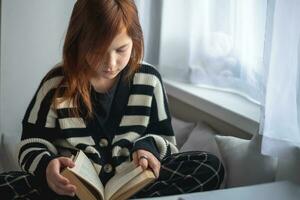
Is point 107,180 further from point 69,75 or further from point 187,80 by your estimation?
point 187,80

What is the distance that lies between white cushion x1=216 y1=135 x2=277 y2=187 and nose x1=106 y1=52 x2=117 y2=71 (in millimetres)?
407

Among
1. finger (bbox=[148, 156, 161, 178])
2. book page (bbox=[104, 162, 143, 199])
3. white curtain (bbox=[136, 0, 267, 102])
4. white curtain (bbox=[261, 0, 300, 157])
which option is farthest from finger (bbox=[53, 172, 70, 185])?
white curtain (bbox=[136, 0, 267, 102])

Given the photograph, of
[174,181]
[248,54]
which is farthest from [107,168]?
[248,54]

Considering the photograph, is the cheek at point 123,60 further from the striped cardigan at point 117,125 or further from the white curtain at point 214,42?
the white curtain at point 214,42

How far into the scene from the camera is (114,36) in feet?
4.30

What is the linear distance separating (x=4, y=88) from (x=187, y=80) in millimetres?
638

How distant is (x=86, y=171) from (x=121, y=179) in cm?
8

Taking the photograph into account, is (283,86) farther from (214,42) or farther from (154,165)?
(214,42)

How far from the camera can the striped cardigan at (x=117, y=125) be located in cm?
139

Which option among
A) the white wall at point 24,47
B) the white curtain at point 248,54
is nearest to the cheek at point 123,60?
the white curtain at point 248,54

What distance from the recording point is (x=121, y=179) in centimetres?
127

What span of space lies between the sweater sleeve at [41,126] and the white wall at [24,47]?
1.61ft

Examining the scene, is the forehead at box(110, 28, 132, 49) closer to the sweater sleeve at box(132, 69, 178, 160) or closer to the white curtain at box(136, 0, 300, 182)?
the sweater sleeve at box(132, 69, 178, 160)

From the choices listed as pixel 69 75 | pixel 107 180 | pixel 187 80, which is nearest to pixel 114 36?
pixel 69 75
